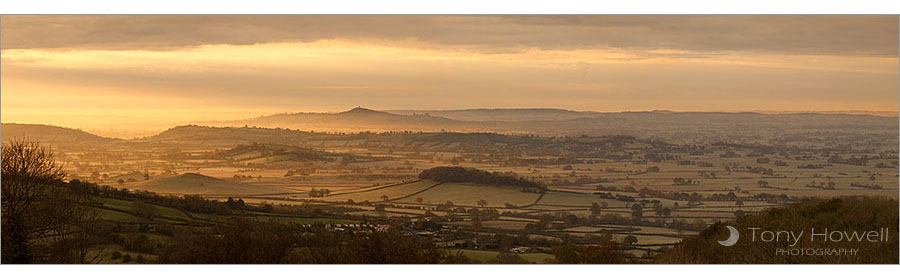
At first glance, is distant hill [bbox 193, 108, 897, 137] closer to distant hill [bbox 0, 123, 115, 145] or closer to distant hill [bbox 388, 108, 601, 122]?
distant hill [bbox 388, 108, 601, 122]

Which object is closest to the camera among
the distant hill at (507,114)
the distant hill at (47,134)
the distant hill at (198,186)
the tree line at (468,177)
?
the distant hill at (47,134)

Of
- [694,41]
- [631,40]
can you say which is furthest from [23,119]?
[694,41]

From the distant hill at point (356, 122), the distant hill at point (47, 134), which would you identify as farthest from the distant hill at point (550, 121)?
the distant hill at point (47, 134)

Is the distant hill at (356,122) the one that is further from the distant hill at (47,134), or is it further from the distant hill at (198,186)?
the distant hill at (47,134)

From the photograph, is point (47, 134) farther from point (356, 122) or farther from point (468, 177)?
point (468, 177)

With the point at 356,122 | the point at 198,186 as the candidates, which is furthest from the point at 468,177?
the point at 198,186
